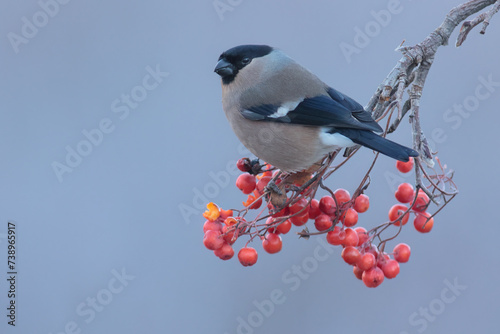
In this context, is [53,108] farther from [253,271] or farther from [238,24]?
[253,271]

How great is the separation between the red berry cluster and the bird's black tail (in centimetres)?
14

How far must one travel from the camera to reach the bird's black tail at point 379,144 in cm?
158

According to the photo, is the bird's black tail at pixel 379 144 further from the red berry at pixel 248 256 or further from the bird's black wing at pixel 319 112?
the red berry at pixel 248 256

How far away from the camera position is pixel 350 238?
170 centimetres

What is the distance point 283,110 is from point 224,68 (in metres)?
0.27

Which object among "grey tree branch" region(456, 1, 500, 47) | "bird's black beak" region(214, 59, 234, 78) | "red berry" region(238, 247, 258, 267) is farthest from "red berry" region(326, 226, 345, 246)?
"bird's black beak" region(214, 59, 234, 78)

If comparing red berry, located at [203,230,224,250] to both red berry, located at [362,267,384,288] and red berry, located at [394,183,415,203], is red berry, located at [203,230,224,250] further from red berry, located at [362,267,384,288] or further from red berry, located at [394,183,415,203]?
red berry, located at [394,183,415,203]

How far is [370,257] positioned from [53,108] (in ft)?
6.92

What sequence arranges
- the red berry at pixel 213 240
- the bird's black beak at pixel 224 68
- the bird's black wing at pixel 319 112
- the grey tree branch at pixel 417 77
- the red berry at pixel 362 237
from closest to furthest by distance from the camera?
1. the grey tree branch at pixel 417 77
2. the red berry at pixel 213 240
3. the red berry at pixel 362 237
4. the bird's black wing at pixel 319 112
5. the bird's black beak at pixel 224 68

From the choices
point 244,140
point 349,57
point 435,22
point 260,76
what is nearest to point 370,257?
point 244,140

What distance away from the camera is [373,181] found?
3.00 meters

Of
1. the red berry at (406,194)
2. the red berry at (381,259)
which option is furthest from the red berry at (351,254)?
the red berry at (406,194)

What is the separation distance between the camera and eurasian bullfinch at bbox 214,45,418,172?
194cm

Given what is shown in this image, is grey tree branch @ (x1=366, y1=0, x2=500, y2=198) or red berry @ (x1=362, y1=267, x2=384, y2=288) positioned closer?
grey tree branch @ (x1=366, y1=0, x2=500, y2=198)
